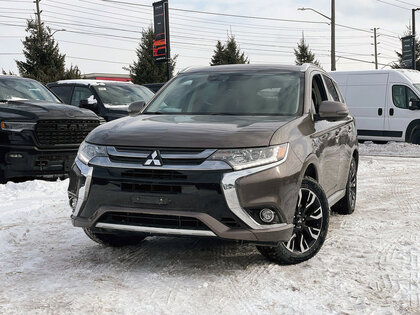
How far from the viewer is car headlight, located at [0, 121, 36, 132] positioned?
8203mm

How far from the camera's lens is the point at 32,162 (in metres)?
8.29

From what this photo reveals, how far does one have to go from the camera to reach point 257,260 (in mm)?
4703

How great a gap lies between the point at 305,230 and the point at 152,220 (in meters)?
1.31

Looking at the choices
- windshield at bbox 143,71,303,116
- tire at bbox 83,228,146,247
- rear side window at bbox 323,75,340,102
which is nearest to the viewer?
tire at bbox 83,228,146,247

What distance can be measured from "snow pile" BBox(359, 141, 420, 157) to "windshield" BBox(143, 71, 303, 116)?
35.0ft

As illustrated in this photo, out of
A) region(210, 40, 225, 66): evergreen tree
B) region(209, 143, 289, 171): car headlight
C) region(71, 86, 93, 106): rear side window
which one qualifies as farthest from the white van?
region(210, 40, 225, 66): evergreen tree

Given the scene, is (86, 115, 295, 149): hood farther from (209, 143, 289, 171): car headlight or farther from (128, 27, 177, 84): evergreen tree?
(128, 27, 177, 84): evergreen tree

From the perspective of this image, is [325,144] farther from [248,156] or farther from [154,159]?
[154,159]

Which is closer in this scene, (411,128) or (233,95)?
(233,95)

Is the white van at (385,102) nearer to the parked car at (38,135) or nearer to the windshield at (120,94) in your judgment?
the windshield at (120,94)

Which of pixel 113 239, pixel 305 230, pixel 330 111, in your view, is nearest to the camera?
pixel 305 230

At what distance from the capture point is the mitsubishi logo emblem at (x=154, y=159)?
4.05 metres

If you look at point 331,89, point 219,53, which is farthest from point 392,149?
point 219,53

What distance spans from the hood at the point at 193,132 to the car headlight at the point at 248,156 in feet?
0.14
